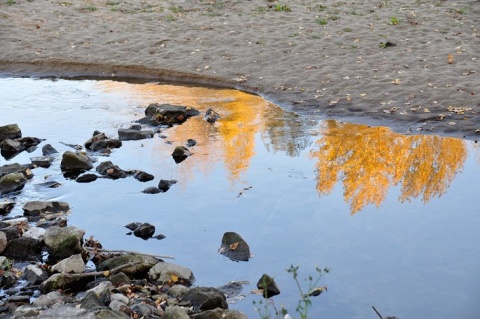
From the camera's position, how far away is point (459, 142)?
1009 centimetres

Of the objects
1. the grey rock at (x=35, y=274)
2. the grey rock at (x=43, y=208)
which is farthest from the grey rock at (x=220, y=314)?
the grey rock at (x=43, y=208)

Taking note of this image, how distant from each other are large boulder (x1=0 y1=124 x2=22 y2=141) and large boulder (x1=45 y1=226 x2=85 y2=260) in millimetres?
3853

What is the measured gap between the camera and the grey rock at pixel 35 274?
6637 mm

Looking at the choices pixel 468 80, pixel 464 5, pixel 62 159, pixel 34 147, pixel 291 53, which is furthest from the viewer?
pixel 464 5

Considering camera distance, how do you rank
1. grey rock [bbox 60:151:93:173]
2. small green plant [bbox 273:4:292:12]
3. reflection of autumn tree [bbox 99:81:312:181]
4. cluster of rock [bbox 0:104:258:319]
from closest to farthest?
cluster of rock [bbox 0:104:258:319] < grey rock [bbox 60:151:93:173] < reflection of autumn tree [bbox 99:81:312:181] < small green plant [bbox 273:4:292:12]

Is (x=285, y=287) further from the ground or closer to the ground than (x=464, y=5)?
closer to the ground

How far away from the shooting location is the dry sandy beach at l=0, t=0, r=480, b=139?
11.6 metres

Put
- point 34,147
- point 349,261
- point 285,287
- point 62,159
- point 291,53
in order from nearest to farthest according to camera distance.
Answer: point 285,287
point 349,261
point 62,159
point 34,147
point 291,53

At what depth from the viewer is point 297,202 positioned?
334 inches

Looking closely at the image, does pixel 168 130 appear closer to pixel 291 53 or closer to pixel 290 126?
pixel 290 126

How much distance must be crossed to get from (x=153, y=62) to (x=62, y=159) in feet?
17.3

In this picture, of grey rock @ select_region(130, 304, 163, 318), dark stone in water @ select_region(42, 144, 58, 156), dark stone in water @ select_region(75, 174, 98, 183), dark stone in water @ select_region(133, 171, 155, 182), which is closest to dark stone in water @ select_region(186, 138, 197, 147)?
dark stone in water @ select_region(133, 171, 155, 182)

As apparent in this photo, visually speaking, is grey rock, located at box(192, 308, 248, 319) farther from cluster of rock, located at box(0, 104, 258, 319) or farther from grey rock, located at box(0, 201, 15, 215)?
grey rock, located at box(0, 201, 15, 215)

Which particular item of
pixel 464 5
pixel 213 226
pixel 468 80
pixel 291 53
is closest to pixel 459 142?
pixel 468 80
